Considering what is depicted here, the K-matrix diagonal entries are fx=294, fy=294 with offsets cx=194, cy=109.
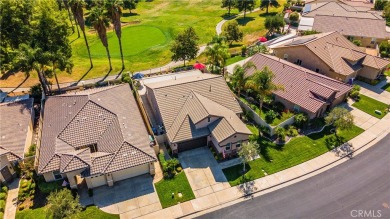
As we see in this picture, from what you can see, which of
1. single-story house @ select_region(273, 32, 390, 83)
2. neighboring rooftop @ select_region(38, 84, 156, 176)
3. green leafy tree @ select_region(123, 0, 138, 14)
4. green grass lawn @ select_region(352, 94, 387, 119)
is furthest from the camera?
green leafy tree @ select_region(123, 0, 138, 14)

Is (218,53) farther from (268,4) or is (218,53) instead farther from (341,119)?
(268,4)

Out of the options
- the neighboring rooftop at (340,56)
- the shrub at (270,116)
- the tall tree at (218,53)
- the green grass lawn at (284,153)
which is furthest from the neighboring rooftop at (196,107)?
the neighboring rooftop at (340,56)

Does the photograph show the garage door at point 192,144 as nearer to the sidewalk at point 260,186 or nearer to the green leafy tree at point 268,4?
the sidewalk at point 260,186

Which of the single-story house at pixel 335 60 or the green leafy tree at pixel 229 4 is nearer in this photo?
the single-story house at pixel 335 60

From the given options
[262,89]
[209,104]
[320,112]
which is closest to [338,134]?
[320,112]

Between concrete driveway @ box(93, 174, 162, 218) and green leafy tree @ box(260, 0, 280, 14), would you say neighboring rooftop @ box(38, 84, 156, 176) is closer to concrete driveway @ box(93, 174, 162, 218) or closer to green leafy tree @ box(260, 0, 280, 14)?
concrete driveway @ box(93, 174, 162, 218)

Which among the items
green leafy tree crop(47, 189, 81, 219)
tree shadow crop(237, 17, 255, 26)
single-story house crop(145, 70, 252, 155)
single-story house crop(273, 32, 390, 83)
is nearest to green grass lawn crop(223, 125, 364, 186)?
single-story house crop(145, 70, 252, 155)
